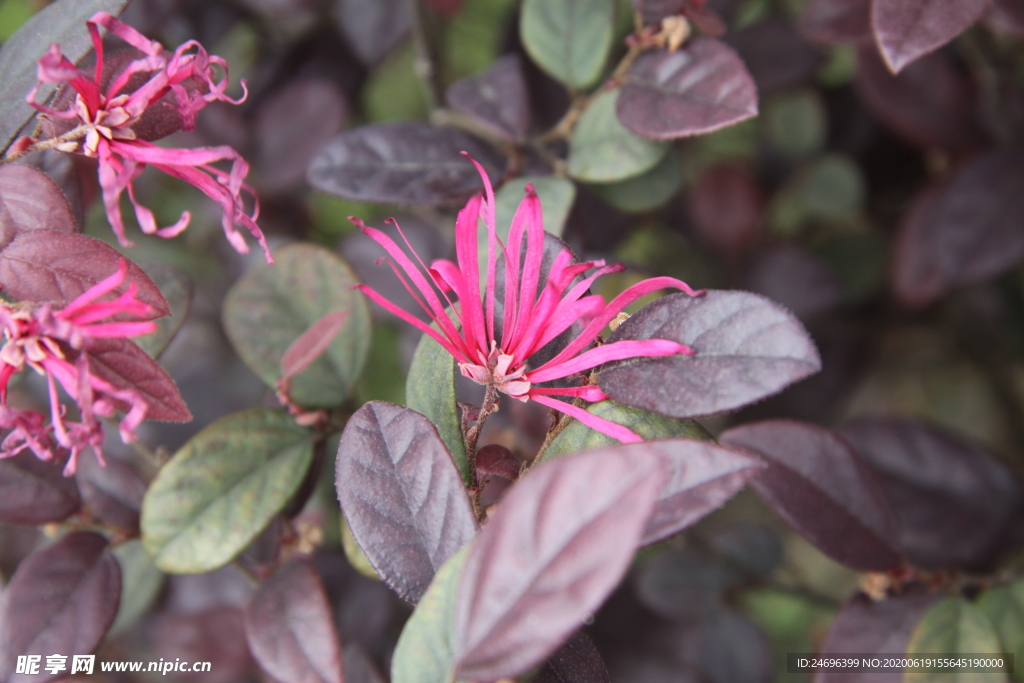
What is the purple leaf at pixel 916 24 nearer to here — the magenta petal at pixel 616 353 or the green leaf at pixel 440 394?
the magenta petal at pixel 616 353

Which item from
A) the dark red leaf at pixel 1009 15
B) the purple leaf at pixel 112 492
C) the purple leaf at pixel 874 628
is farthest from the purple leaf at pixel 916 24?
the purple leaf at pixel 112 492

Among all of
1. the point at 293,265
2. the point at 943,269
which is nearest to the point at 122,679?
the point at 293,265

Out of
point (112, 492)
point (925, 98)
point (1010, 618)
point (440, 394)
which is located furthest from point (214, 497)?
point (925, 98)

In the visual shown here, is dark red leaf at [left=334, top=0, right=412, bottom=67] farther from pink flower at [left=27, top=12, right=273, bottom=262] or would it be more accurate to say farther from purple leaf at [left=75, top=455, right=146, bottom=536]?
purple leaf at [left=75, top=455, right=146, bottom=536]

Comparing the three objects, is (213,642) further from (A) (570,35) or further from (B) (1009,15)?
(B) (1009,15)

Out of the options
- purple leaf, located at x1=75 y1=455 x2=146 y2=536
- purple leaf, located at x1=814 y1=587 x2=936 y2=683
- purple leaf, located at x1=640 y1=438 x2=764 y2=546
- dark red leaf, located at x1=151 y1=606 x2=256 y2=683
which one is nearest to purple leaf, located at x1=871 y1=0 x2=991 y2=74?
purple leaf, located at x1=640 y1=438 x2=764 y2=546
